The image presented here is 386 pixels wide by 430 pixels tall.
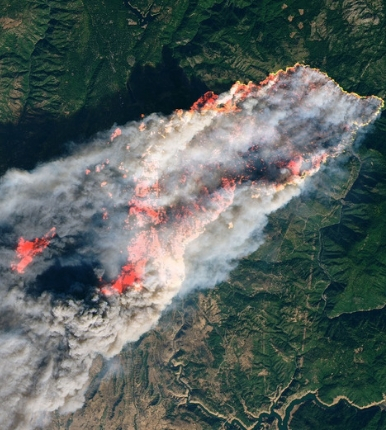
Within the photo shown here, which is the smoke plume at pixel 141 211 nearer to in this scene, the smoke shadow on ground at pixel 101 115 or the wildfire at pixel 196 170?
the wildfire at pixel 196 170

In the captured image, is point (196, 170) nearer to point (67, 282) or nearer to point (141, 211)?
point (141, 211)

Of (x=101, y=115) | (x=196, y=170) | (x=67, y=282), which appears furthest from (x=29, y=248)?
(x=101, y=115)

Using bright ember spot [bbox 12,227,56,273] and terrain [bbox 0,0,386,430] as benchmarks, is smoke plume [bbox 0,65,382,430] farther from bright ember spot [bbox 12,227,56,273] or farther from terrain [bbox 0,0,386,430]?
terrain [bbox 0,0,386,430]

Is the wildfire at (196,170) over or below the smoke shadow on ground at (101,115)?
below

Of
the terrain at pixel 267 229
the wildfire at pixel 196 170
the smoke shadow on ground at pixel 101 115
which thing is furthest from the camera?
the smoke shadow on ground at pixel 101 115

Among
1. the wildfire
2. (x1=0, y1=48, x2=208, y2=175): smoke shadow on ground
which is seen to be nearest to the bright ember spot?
the wildfire

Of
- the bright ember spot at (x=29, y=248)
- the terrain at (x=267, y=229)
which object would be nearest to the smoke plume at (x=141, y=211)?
the bright ember spot at (x=29, y=248)

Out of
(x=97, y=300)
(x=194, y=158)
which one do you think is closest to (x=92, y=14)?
(x=194, y=158)
